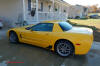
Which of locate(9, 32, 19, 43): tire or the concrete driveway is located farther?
locate(9, 32, 19, 43): tire

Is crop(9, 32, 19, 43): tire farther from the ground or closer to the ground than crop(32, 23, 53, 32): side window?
closer to the ground

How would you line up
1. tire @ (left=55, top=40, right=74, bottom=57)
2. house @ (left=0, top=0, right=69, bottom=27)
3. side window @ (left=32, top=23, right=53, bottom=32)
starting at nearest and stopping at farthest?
tire @ (left=55, top=40, right=74, bottom=57) → side window @ (left=32, top=23, right=53, bottom=32) → house @ (left=0, top=0, right=69, bottom=27)

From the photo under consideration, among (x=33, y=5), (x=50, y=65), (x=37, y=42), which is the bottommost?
(x=50, y=65)

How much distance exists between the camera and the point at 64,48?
405 cm

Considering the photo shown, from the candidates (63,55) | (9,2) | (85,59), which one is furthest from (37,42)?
(9,2)

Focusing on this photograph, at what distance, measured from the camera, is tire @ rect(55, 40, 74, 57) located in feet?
12.9

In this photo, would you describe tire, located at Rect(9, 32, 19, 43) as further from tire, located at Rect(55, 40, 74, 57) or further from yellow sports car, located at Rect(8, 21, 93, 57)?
tire, located at Rect(55, 40, 74, 57)

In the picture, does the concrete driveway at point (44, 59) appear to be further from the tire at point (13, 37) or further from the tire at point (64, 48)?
the tire at point (13, 37)

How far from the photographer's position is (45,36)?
4.42 m

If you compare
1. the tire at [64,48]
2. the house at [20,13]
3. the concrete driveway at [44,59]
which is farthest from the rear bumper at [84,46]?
the house at [20,13]

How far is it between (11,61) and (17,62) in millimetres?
253

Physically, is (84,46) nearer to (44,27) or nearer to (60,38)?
(60,38)

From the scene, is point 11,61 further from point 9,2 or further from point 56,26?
point 9,2

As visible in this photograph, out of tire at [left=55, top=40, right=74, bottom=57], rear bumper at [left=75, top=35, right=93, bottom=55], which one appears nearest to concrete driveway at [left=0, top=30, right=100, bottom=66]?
tire at [left=55, top=40, right=74, bottom=57]
